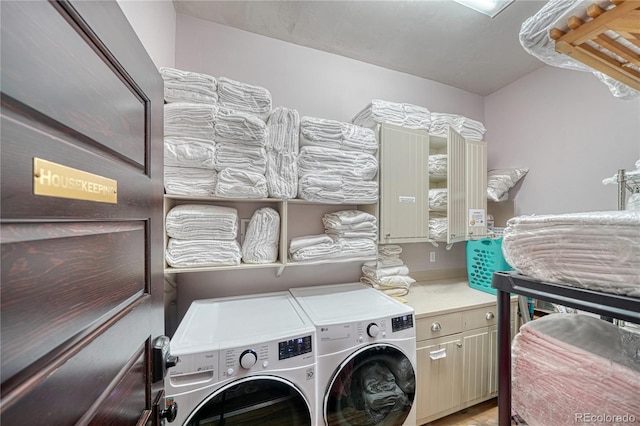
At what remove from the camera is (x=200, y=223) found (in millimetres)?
1338

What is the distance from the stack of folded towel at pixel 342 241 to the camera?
1579 millimetres

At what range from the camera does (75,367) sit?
394mm

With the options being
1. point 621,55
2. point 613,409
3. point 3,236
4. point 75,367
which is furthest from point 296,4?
point 613,409

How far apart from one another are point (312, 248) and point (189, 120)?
106cm

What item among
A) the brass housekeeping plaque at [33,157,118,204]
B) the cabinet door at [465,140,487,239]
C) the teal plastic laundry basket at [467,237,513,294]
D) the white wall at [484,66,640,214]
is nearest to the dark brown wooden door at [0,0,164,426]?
the brass housekeeping plaque at [33,157,118,204]

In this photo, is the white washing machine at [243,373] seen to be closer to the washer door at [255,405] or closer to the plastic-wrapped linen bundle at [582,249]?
the washer door at [255,405]

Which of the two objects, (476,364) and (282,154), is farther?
(476,364)

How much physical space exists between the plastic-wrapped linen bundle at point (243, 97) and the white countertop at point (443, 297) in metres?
1.64

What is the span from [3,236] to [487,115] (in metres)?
3.39

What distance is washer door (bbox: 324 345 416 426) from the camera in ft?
3.85

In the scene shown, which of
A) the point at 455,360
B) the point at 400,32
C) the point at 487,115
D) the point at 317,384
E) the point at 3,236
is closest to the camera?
the point at 3,236

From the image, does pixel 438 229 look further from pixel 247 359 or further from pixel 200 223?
pixel 200 223

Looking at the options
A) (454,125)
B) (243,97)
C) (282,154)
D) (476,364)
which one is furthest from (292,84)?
(476,364)

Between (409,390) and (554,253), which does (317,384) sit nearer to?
(409,390)
